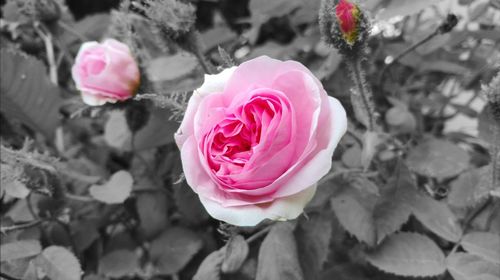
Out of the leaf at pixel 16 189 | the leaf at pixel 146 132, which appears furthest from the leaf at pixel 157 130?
the leaf at pixel 16 189

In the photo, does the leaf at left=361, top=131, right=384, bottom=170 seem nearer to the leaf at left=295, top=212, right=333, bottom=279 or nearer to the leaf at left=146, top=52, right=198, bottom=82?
the leaf at left=295, top=212, right=333, bottom=279

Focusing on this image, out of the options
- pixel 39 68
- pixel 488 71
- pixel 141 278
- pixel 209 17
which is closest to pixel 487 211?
pixel 488 71

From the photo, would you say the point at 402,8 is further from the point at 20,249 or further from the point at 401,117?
the point at 20,249

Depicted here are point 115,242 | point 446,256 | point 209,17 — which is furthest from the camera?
point 209,17

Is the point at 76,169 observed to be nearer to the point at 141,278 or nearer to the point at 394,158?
the point at 141,278

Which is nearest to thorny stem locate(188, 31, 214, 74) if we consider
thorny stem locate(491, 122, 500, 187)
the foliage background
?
the foliage background

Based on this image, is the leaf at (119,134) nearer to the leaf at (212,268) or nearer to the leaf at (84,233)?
the leaf at (84,233)
